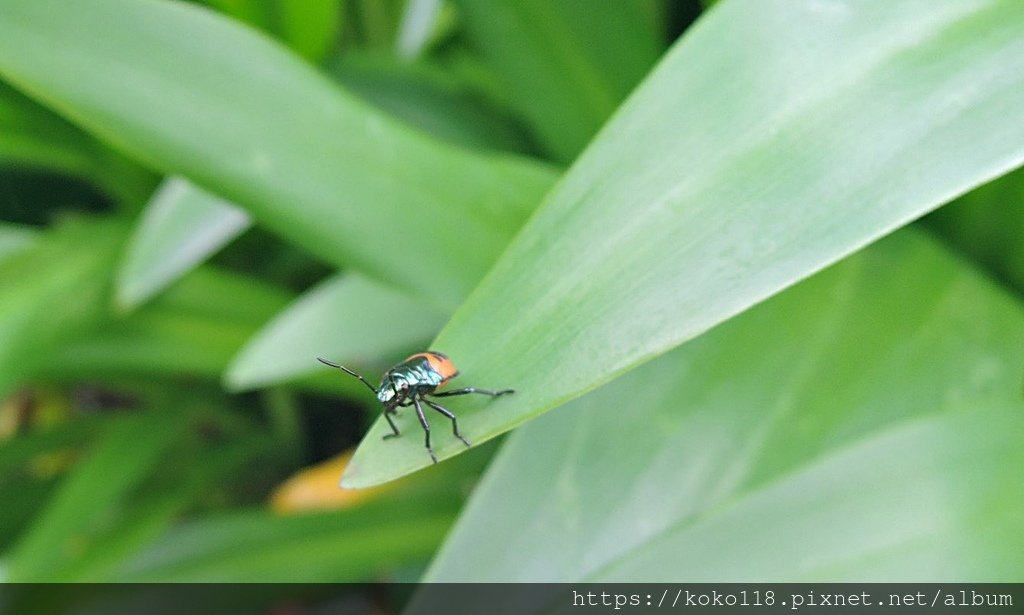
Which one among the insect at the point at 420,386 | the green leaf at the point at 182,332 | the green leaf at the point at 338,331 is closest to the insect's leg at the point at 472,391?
the insect at the point at 420,386

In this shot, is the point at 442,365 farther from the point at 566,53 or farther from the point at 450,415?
the point at 566,53

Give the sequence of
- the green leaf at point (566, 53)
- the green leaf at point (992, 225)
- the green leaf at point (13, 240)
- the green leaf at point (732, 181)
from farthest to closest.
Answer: the green leaf at point (13, 240)
the green leaf at point (566, 53)
the green leaf at point (992, 225)
the green leaf at point (732, 181)

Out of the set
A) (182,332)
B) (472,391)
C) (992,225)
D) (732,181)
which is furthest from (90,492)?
(992,225)

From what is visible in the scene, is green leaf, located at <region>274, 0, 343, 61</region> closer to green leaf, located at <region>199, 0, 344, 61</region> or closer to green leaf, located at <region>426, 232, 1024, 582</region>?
green leaf, located at <region>199, 0, 344, 61</region>

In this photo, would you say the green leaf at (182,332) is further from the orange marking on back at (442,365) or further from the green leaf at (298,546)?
the orange marking on back at (442,365)

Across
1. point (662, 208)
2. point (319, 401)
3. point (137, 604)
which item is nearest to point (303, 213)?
point (662, 208)

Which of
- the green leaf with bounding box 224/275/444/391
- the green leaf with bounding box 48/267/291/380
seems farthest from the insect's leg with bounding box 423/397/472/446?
the green leaf with bounding box 48/267/291/380

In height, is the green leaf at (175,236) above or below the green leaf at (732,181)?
above
